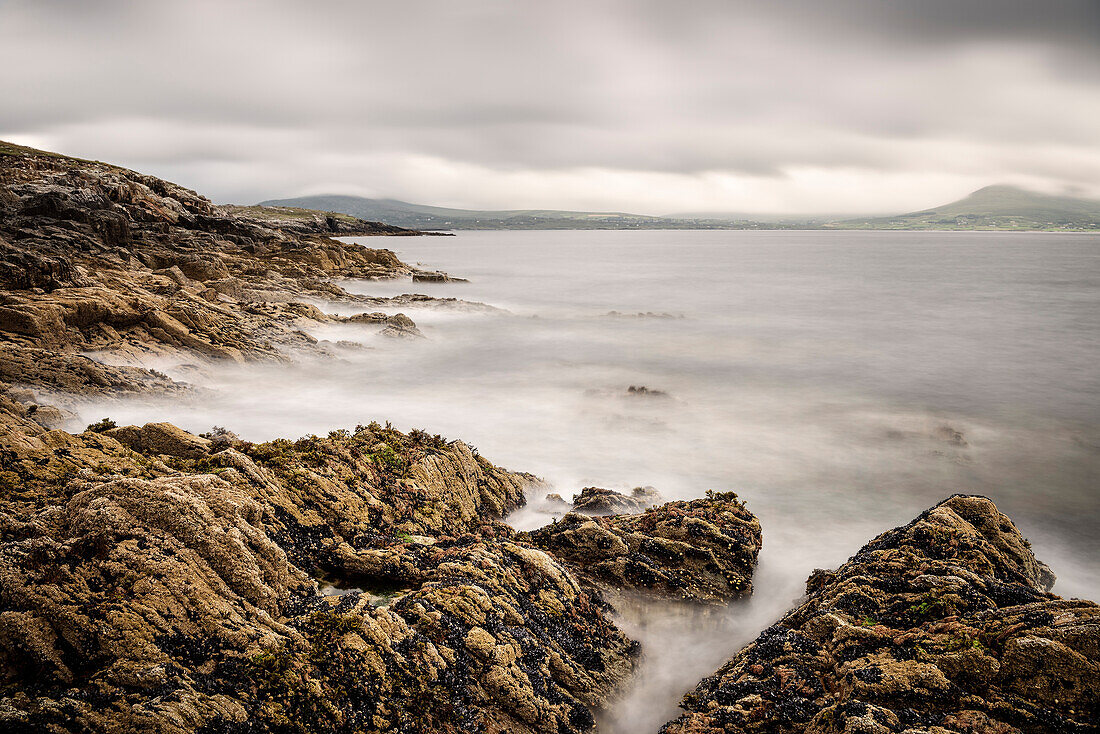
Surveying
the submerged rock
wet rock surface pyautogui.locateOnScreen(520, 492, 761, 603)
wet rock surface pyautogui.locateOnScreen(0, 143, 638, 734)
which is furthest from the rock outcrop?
wet rock surface pyautogui.locateOnScreen(520, 492, 761, 603)

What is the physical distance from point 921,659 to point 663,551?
15.7 ft

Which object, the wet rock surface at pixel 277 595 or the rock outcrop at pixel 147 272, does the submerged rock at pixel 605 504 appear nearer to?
the wet rock surface at pixel 277 595

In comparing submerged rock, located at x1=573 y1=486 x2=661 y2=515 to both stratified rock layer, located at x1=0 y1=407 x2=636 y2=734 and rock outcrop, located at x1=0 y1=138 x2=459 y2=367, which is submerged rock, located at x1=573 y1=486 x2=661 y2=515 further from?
rock outcrop, located at x1=0 y1=138 x2=459 y2=367

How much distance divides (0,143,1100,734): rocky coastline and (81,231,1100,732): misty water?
1380mm

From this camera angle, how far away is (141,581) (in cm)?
539

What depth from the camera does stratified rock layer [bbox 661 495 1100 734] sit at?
17.5 ft

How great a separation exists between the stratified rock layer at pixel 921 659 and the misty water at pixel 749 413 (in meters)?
1.79

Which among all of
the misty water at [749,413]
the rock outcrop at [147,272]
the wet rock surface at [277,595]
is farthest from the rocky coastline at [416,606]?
the rock outcrop at [147,272]

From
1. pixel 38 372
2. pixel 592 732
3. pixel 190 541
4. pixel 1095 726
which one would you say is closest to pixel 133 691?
pixel 190 541

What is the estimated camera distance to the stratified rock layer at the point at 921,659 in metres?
5.33

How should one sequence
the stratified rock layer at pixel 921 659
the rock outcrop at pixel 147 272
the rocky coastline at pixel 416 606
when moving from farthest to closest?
the rock outcrop at pixel 147 272, the stratified rock layer at pixel 921 659, the rocky coastline at pixel 416 606

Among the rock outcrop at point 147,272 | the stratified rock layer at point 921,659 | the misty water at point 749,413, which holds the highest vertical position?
the rock outcrop at point 147,272

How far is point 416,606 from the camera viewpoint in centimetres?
659

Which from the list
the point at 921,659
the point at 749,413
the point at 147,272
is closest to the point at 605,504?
the point at 921,659
